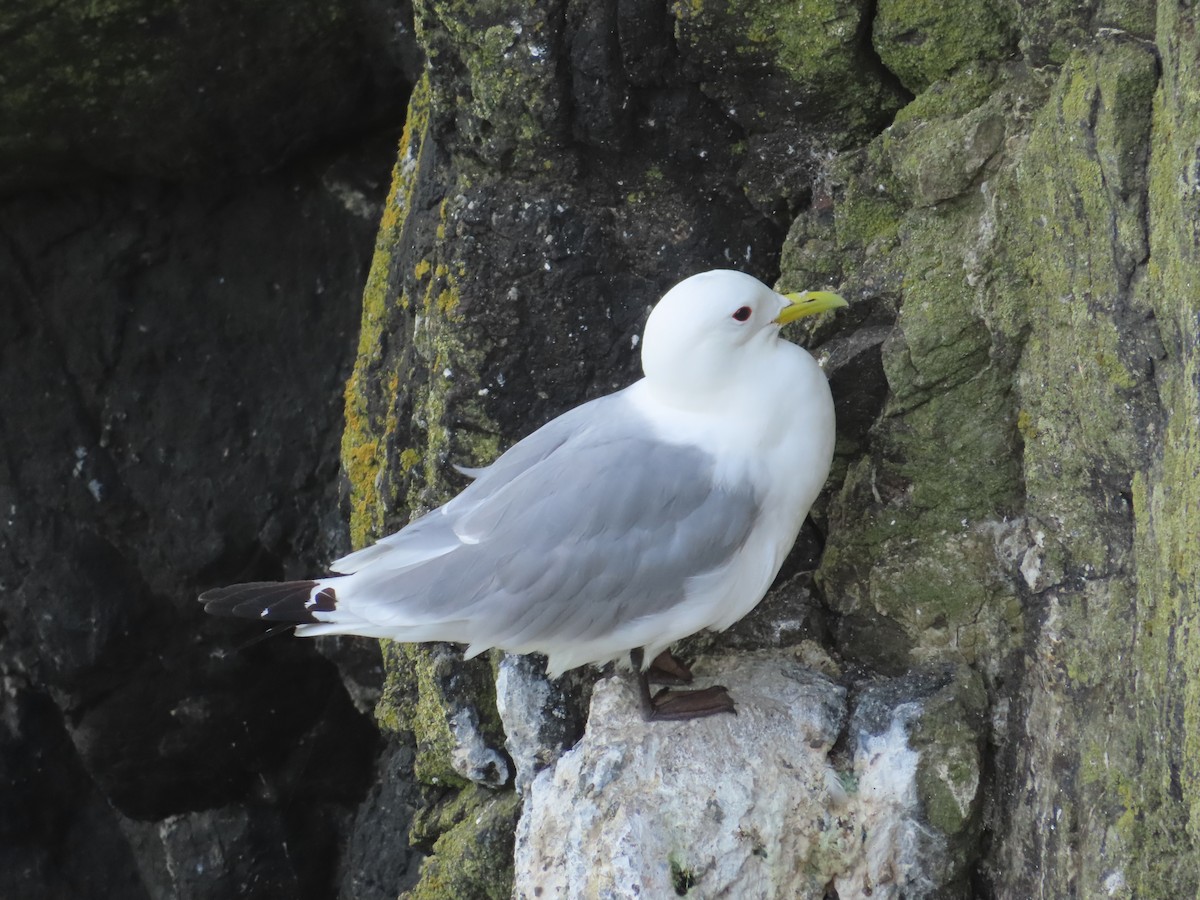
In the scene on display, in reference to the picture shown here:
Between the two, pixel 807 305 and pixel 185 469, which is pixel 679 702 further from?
pixel 185 469

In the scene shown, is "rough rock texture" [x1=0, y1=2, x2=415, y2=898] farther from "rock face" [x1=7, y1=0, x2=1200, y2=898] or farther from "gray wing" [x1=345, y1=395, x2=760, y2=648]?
"gray wing" [x1=345, y1=395, x2=760, y2=648]

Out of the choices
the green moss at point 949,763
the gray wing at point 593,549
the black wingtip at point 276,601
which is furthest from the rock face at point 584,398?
the black wingtip at point 276,601

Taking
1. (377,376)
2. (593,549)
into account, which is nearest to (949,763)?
(593,549)

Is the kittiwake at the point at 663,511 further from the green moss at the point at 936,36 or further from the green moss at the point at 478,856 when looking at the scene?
the green moss at the point at 478,856

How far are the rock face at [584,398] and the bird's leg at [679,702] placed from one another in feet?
0.14

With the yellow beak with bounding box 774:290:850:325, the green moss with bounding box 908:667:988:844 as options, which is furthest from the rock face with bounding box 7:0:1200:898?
the yellow beak with bounding box 774:290:850:325

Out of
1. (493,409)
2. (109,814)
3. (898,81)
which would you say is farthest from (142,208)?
(898,81)

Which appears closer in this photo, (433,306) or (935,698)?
(935,698)

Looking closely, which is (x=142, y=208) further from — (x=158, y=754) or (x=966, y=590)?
(x=966, y=590)

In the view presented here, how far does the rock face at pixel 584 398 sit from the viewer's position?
211 cm

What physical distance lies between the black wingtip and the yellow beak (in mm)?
1069

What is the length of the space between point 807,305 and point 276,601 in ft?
4.08

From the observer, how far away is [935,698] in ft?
8.21

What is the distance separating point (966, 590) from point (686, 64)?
4.16ft
